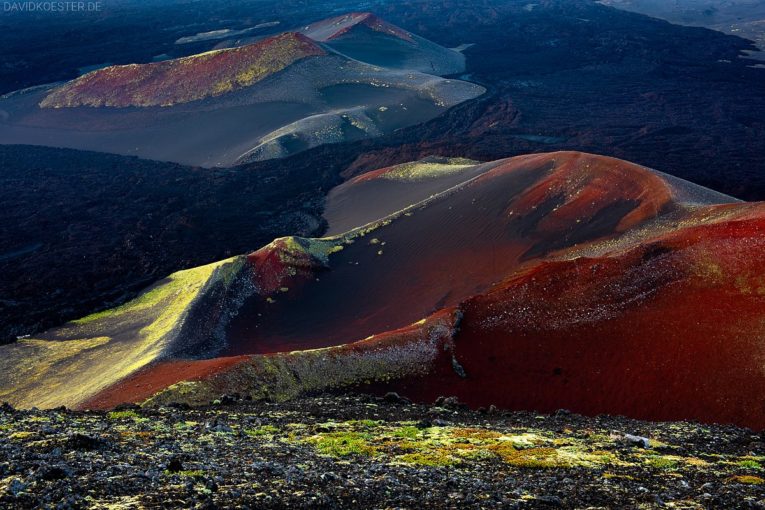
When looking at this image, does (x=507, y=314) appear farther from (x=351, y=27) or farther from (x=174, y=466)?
(x=351, y=27)

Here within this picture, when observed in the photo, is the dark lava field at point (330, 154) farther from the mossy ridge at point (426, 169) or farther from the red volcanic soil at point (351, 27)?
the red volcanic soil at point (351, 27)

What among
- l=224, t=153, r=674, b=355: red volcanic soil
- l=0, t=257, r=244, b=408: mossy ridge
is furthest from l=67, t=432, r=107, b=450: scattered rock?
l=224, t=153, r=674, b=355: red volcanic soil

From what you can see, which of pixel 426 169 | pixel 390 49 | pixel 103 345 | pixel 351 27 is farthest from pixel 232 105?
pixel 103 345

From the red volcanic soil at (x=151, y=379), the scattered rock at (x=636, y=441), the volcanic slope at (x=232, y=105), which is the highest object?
the volcanic slope at (x=232, y=105)

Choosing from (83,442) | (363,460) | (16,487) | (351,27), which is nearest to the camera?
(16,487)

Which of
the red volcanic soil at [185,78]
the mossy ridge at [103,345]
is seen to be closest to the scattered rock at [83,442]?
the mossy ridge at [103,345]

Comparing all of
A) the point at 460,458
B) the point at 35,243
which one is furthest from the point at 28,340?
the point at 460,458

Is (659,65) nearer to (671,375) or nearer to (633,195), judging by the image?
(633,195)
